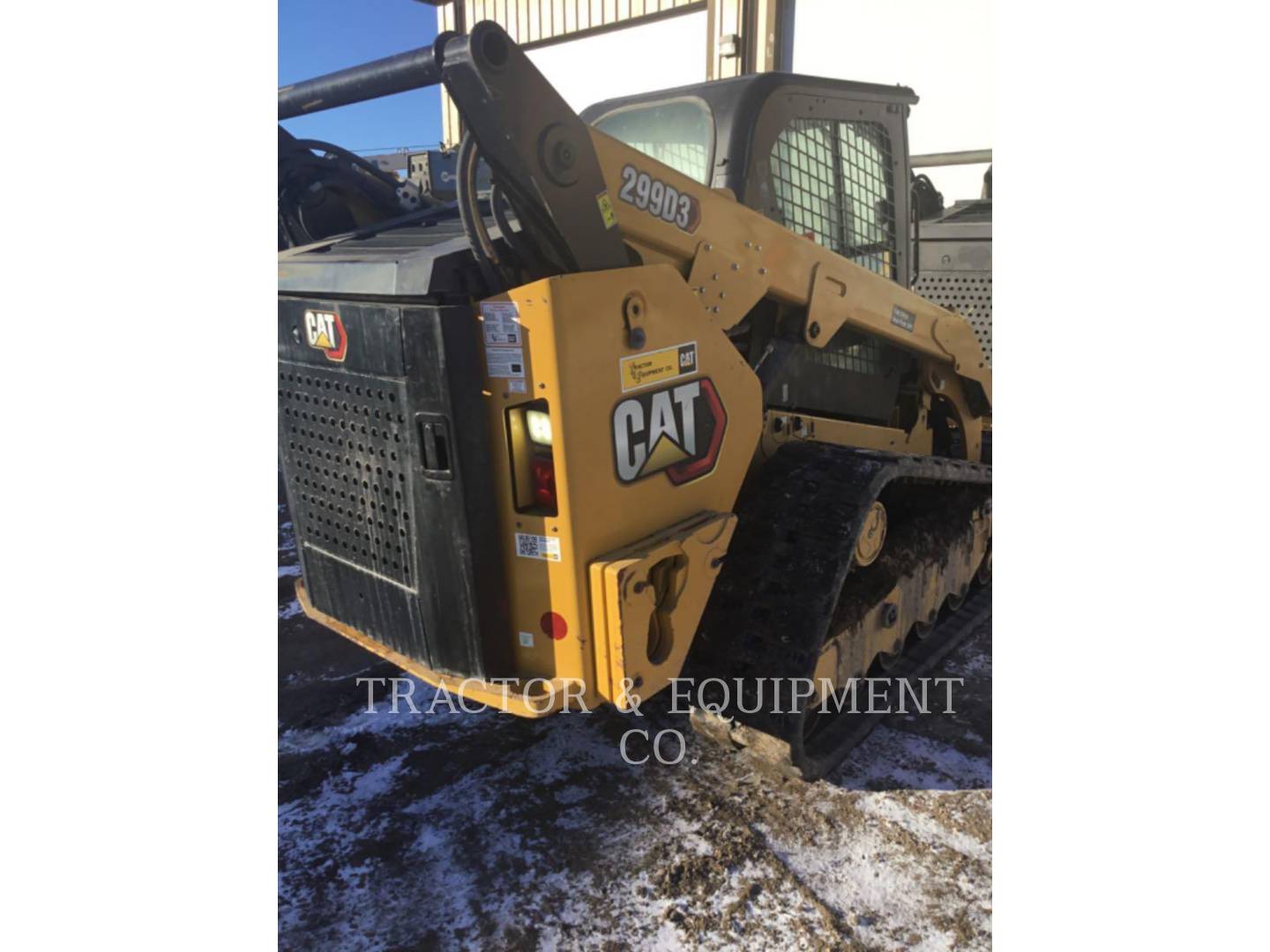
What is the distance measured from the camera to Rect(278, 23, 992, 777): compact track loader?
2266mm

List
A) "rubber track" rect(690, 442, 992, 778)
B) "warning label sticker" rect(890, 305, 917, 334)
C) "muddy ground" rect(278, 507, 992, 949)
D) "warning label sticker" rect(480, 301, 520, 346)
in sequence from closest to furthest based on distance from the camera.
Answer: "warning label sticker" rect(480, 301, 520, 346), "muddy ground" rect(278, 507, 992, 949), "rubber track" rect(690, 442, 992, 778), "warning label sticker" rect(890, 305, 917, 334)

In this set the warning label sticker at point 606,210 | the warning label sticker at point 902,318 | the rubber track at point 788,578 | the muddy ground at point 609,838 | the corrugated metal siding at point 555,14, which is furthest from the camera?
the corrugated metal siding at point 555,14

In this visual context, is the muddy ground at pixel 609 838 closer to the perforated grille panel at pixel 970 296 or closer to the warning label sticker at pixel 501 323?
the warning label sticker at pixel 501 323

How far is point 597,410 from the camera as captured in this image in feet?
7.60

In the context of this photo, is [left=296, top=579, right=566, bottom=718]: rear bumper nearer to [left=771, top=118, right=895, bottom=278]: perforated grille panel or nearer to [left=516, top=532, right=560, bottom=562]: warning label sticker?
[left=516, top=532, right=560, bottom=562]: warning label sticker

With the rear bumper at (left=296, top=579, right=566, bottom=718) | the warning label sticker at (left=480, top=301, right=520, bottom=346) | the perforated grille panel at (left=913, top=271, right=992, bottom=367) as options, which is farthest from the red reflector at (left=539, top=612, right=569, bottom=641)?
the perforated grille panel at (left=913, top=271, right=992, bottom=367)

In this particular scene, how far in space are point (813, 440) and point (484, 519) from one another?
4.93 ft

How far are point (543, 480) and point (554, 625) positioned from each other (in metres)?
0.42

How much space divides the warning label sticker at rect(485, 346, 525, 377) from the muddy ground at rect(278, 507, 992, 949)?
1.54 m

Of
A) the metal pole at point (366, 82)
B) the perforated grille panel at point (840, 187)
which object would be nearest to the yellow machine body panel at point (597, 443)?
the metal pole at point (366, 82)

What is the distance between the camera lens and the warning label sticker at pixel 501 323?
2.23 metres

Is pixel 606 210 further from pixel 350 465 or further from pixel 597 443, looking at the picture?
pixel 350 465

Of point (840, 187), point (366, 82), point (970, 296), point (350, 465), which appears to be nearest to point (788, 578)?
point (350, 465)

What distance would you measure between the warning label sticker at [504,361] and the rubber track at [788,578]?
114cm
